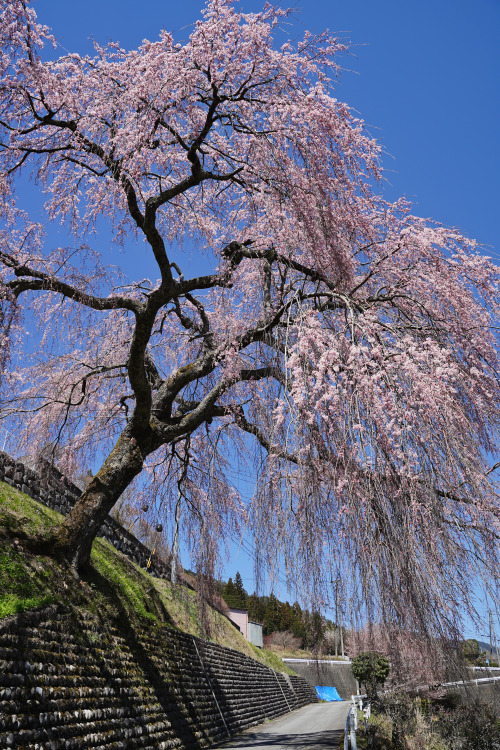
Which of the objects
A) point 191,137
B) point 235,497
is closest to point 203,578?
point 235,497

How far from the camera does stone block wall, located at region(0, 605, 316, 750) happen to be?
5277mm

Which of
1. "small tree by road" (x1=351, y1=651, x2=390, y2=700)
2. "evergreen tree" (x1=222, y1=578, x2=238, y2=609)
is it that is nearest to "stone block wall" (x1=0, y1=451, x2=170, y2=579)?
"small tree by road" (x1=351, y1=651, x2=390, y2=700)

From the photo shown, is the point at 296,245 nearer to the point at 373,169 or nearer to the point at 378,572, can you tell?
the point at 373,169

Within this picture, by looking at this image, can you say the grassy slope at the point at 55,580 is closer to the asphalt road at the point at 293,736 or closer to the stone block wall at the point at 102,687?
the stone block wall at the point at 102,687

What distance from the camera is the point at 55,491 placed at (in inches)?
420

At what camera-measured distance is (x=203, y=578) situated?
1023 cm

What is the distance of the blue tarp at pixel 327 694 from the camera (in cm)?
3023

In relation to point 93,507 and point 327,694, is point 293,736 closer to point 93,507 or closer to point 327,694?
point 93,507

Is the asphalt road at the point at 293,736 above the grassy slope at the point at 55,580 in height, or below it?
below

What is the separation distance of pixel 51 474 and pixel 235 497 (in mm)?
3698

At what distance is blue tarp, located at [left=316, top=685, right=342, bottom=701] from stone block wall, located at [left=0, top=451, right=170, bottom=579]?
66.2ft

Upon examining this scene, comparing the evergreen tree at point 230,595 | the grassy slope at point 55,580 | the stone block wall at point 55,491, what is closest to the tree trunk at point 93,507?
the grassy slope at point 55,580

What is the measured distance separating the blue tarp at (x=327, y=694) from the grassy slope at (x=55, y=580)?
21555mm

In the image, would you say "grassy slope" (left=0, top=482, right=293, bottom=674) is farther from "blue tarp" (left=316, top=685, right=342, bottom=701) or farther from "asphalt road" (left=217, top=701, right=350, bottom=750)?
"blue tarp" (left=316, top=685, right=342, bottom=701)
